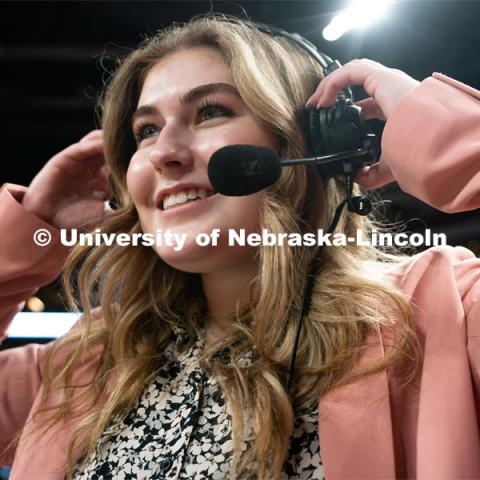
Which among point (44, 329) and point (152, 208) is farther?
point (44, 329)

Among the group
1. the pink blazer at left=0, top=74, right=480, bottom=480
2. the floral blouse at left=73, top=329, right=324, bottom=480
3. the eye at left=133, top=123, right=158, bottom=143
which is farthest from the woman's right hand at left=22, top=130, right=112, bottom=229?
the pink blazer at left=0, top=74, right=480, bottom=480

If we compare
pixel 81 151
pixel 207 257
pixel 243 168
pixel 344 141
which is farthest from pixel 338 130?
pixel 81 151

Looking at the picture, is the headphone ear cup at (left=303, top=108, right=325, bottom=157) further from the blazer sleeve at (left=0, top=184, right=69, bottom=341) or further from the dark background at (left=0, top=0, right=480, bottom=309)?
the blazer sleeve at (left=0, top=184, right=69, bottom=341)

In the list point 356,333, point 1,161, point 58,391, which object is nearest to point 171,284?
point 58,391

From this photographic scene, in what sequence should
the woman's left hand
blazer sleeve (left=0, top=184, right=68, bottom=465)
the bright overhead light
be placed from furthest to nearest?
the bright overhead light → blazer sleeve (left=0, top=184, right=68, bottom=465) → the woman's left hand

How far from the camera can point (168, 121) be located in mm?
880

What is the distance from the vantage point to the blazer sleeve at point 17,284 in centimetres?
103

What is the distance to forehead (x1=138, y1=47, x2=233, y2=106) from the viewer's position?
0.89 m

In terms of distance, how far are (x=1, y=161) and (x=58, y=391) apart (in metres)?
1.21

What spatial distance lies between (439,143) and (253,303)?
0.38 meters

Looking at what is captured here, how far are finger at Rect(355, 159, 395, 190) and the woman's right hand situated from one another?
1.68ft

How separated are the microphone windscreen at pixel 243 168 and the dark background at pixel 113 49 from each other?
0.41m

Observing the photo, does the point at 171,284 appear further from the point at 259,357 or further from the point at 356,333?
the point at 356,333

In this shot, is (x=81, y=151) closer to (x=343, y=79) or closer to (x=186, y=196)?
(x=186, y=196)
